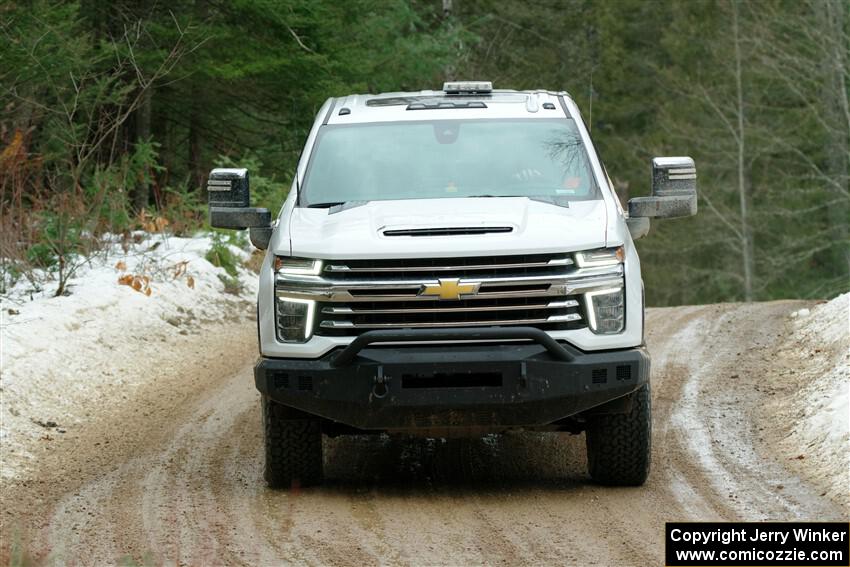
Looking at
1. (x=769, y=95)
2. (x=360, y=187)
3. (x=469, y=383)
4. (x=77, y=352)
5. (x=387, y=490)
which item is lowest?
(x=769, y=95)

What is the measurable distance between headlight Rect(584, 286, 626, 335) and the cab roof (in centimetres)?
186

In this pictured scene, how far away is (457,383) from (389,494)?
0.99 metres

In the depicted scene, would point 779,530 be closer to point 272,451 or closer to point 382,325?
point 382,325

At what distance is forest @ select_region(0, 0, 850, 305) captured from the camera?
41.9ft

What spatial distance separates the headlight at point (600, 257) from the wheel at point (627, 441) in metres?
0.79

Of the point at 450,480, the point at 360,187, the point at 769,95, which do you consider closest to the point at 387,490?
the point at 450,480

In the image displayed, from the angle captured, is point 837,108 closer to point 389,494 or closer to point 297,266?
point 389,494

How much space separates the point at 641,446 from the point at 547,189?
1.58 meters

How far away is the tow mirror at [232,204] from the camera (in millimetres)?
7125

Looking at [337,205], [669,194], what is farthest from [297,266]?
[669,194]

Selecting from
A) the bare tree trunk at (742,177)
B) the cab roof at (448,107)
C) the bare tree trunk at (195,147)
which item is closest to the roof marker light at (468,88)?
the cab roof at (448,107)

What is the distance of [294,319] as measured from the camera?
638cm

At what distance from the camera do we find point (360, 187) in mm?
7254

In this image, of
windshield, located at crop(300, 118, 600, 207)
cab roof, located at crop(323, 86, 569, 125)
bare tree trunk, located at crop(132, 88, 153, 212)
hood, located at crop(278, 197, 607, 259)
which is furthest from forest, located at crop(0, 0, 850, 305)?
hood, located at crop(278, 197, 607, 259)
